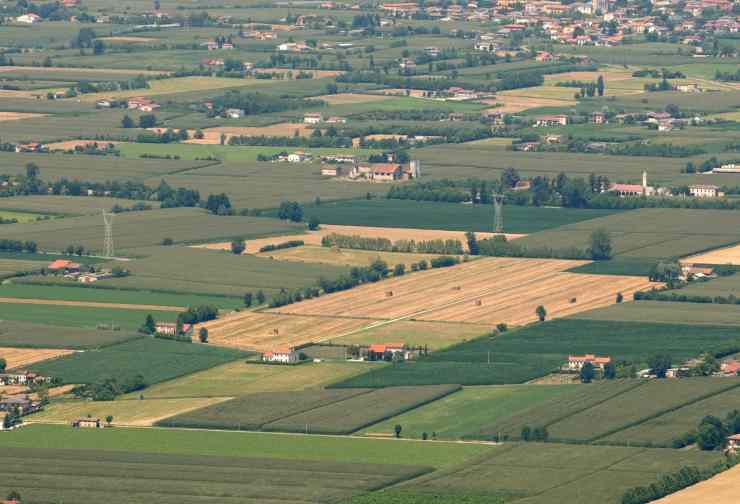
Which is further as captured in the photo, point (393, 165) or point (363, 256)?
point (393, 165)

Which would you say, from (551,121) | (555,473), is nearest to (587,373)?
(555,473)

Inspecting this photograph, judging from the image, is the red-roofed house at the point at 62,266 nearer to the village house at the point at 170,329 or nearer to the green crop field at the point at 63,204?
the village house at the point at 170,329

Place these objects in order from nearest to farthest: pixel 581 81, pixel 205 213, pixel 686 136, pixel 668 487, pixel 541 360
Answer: pixel 668 487 → pixel 541 360 → pixel 205 213 → pixel 686 136 → pixel 581 81

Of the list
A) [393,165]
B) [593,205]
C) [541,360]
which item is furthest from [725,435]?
[393,165]

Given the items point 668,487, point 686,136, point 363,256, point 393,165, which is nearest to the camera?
point 668,487

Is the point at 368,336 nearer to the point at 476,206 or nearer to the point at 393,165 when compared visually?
the point at 476,206

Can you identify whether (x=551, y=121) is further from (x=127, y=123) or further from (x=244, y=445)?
(x=244, y=445)

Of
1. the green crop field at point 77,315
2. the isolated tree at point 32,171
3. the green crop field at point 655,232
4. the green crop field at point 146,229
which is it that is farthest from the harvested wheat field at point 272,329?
the isolated tree at point 32,171
